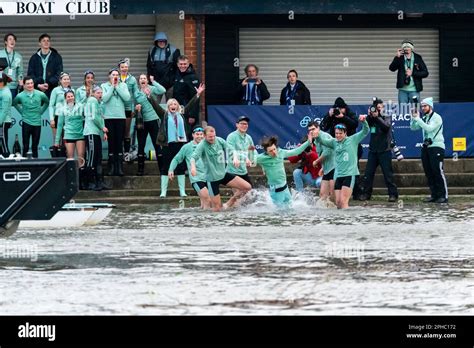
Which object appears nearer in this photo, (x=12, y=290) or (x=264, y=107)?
(x=12, y=290)

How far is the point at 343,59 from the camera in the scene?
28.1 meters

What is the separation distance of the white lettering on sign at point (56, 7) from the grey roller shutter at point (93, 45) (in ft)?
6.15

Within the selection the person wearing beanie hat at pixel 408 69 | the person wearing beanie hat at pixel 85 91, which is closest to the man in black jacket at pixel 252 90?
the person wearing beanie hat at pixel 408 69

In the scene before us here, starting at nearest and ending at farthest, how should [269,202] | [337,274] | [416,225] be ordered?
[337,274], [416,225], [269,202]

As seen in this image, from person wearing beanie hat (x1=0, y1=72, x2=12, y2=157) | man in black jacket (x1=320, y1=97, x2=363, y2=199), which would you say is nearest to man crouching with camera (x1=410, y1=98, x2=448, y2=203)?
man in black jacket (x1=320, y1=97, x2=363, y2=199)

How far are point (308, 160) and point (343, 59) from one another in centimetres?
466

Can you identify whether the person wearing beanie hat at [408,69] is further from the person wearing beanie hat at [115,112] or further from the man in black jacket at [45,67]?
the man in black jacket at [45,67]

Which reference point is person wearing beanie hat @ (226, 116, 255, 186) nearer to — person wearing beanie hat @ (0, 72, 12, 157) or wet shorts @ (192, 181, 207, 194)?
wet shorts @ (192, 181, 207, 194)

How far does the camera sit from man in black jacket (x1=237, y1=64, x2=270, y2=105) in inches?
1027

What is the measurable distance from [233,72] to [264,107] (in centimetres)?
195

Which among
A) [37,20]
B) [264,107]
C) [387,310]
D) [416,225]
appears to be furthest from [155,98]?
[387,310]

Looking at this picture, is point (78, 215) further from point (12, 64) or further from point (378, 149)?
point (378, 149)
